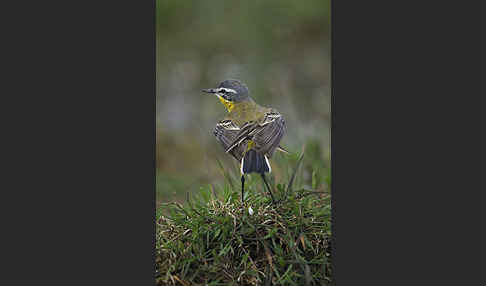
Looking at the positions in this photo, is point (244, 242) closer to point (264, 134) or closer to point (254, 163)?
point (254, 163)

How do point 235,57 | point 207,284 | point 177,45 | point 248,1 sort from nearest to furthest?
point 207,284
point 248,1
point 177,45
point 235,57

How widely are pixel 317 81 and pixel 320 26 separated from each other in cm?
48

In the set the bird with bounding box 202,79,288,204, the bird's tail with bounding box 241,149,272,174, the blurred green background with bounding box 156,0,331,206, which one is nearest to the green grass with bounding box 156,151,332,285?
the bird with bounding box 202,79,288,204

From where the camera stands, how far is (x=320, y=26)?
4.76 metres

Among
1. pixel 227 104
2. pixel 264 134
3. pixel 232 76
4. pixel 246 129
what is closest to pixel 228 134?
pixel 246 129

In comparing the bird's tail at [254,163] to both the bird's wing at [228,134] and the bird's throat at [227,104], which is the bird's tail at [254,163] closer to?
the bird's wing at [228,134]

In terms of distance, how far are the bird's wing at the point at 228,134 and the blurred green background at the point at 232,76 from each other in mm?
427

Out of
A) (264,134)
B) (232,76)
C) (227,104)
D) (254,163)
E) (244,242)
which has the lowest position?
(244,242)

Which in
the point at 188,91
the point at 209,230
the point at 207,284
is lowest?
the point at 207,284

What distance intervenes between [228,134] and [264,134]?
26cm

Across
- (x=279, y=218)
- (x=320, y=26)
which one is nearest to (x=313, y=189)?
(x=279, y=218)

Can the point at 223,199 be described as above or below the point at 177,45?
below

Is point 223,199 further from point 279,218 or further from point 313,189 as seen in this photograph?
point 313,189

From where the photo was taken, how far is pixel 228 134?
3.76 m
